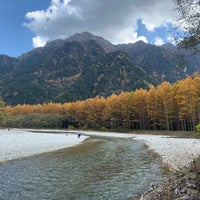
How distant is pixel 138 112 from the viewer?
9525 cm

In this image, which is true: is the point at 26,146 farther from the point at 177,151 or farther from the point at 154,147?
the point at 177,151

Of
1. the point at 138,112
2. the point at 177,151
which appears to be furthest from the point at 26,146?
the point at 138,112

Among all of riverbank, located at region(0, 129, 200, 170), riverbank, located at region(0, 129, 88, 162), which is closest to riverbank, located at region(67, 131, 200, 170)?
riverbank, located at region(0, 129, 200, 170)

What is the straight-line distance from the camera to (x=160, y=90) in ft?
272

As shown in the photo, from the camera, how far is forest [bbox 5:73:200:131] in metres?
70.9

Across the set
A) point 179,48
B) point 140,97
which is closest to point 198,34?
point 179,48

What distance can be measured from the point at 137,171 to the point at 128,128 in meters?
84.1

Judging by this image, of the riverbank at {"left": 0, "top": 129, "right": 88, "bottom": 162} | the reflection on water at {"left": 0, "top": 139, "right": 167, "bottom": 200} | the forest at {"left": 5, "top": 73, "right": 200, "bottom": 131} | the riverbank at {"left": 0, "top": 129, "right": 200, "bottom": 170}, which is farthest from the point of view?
the forest at {"left": 5, "top": 73, "right": 200, "bottom": 131}

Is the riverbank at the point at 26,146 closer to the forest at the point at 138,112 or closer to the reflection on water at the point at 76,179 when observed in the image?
the reflection on water at the point at 76,179

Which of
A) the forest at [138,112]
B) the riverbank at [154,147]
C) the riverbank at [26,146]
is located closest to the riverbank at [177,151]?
the riverbank at [154,147]

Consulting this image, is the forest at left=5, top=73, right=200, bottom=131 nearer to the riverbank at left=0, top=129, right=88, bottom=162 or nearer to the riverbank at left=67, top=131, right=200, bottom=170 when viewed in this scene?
the riverbank at left=67, top=131, right=200, bottom=170

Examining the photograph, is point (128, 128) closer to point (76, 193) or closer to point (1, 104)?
point (1, 104)

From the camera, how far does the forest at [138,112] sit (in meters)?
70.9

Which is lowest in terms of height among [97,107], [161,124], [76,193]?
[76,193]
